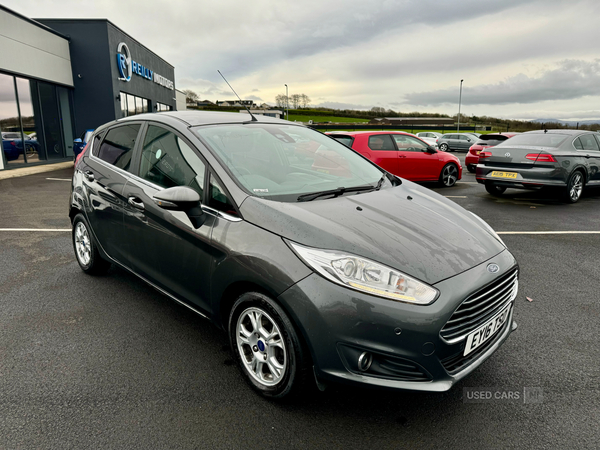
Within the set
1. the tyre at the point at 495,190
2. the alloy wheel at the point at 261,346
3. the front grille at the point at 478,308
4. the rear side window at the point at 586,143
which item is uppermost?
the rear side window at the point at 586,143

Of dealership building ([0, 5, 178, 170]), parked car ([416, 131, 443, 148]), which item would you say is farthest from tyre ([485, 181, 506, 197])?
parked car ([416, 131, 443, 148])

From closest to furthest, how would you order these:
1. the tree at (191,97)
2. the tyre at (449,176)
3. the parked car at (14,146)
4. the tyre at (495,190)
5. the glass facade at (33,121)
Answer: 1. the tyre at (495,190)
2. the tyre at (449,176)
3. the parked car at (14,146)
4. the glass facade at (33,121)
5. the tree at (191,97)

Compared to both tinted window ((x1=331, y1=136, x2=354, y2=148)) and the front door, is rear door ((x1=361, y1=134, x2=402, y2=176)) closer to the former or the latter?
tinted window ((x1=331, y1=136, x2=354, y2=148))

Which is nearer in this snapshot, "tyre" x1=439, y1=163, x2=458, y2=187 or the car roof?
the car roof

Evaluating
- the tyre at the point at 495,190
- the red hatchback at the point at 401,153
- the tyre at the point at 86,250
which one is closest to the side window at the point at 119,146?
the tyre at the point at 86,250

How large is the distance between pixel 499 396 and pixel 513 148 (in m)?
7.52

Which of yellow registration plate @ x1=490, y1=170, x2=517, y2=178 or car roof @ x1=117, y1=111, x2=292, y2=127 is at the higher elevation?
car roof @ x1=117, y1=111, x2=292, y2=127

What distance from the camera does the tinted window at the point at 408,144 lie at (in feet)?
34.1

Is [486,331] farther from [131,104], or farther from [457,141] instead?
[457,141]

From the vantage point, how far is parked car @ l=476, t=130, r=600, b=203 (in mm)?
8391

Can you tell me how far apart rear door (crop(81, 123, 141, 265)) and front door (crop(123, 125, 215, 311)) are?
0.17 m

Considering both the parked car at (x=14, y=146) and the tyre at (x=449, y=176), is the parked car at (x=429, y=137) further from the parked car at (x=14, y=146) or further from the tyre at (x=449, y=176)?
the parked car at (x=14, y=146)

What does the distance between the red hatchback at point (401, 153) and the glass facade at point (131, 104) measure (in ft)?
54.1

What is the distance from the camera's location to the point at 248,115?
3.64 meters
